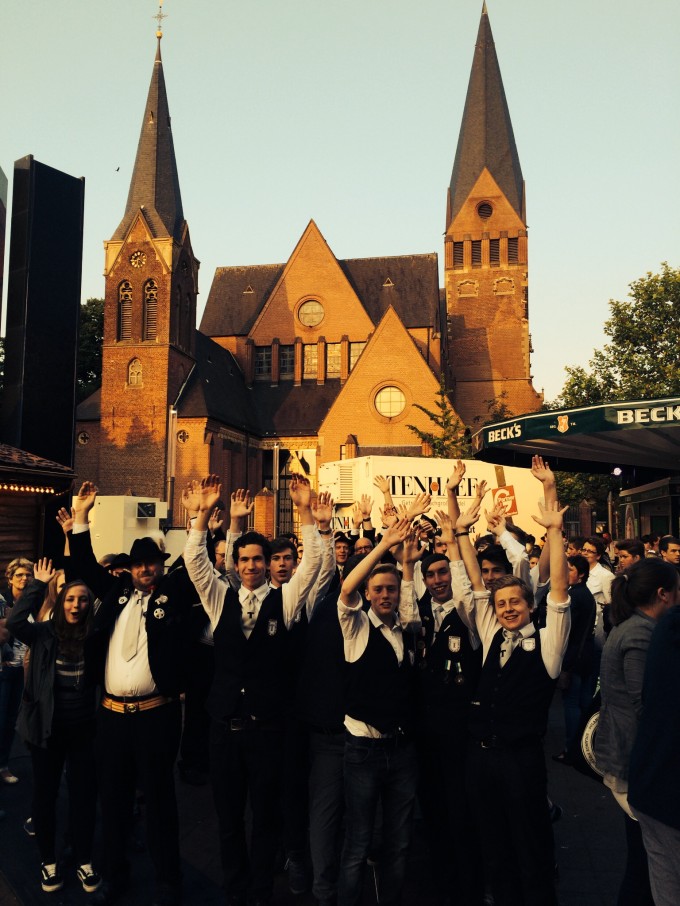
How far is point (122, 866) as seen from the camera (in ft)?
14.5

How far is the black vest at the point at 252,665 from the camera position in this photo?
416 centimetres

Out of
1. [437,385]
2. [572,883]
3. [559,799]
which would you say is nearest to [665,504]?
[559,799]

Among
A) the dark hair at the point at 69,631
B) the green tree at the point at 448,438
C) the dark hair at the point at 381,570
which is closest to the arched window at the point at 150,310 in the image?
the green tree at the point at 448,438

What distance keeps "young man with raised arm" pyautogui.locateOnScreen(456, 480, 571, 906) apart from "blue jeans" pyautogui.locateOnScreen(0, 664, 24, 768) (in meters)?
4.50

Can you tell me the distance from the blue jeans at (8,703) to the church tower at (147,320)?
3043 cm

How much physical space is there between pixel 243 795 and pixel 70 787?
1.32 m

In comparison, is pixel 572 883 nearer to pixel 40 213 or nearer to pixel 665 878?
pixel 665 878

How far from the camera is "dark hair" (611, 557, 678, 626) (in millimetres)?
3344

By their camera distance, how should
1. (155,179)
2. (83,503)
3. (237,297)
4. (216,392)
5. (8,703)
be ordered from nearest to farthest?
(83,503) < (8,703) < (155,179) < (216,392) < (237,297)

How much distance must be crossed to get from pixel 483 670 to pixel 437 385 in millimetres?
34666

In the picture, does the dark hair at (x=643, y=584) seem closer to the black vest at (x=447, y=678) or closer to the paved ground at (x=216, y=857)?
the black vest at (x=447, y=678)

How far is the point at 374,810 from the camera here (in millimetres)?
3857

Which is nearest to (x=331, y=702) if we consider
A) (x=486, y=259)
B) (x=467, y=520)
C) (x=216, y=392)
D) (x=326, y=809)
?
(x=326, y=809)

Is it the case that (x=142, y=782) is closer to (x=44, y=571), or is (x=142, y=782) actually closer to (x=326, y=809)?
(x=326, y=809)
